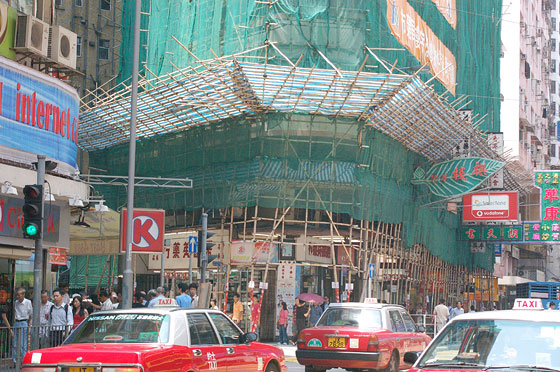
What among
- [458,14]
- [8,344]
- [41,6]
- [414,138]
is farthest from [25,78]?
[458,14]

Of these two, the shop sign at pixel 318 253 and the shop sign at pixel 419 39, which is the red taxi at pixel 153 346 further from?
the shop sign at pixel 419 39

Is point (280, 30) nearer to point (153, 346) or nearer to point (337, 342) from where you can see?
point (337, 342)

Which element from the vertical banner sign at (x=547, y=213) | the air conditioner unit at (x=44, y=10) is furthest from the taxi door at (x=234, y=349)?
the vertical banner sign at (x=547, y=213)

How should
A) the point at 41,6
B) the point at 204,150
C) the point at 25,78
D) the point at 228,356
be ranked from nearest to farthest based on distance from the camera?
the point at 228,356, the point at 25,78, the point at 41,6, the point at 204,150

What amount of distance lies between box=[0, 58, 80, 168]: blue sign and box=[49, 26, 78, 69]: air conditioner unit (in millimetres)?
599

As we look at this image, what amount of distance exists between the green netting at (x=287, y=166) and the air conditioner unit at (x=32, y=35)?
1202 centimetres

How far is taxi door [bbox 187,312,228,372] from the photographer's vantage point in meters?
9.98

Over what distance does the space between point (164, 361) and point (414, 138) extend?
26.1 meters

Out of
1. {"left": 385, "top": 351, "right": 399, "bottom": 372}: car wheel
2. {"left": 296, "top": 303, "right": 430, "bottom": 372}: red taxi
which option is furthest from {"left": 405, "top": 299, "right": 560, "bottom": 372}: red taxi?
{"left": 385, "top": 351, "right": 399, "bottom": 372}: car wheel

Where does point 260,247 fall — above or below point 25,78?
below

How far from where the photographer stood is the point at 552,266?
86.9 metres

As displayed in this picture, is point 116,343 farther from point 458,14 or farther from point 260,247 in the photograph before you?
point 458,14

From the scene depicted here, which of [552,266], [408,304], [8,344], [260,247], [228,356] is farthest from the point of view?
[552,266]

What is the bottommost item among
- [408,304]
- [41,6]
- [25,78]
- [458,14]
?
[408,304]
